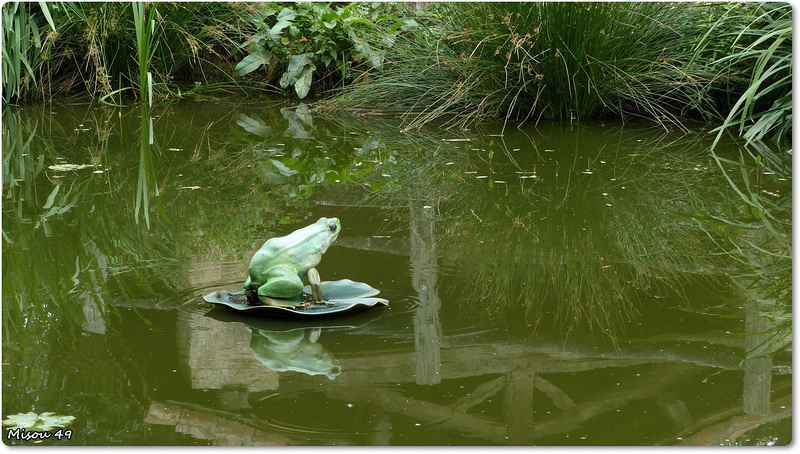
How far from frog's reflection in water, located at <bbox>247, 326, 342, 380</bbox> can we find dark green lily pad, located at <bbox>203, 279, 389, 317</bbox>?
8 centimetres

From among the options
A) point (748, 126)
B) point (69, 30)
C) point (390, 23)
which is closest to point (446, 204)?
point (748, 126)

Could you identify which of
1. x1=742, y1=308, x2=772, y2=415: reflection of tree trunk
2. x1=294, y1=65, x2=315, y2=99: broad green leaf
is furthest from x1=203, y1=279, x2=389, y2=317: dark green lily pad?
x1=294, y1=65, x2=315, y2=99: broad green leaf

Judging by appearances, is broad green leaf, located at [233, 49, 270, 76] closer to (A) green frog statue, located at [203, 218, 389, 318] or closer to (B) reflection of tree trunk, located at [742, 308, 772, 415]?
(A) green frog statue, located at [203, 218, 389, 318]

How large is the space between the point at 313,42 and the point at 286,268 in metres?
6.11

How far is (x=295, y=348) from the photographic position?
3188mm

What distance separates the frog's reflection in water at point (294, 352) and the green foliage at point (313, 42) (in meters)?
5.72

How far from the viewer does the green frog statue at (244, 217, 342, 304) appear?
341 centimetres

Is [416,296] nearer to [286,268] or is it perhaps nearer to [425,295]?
[425,295]

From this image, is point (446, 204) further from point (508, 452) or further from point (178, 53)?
point (178, 53)

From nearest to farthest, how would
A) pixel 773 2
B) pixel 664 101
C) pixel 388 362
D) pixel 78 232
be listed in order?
pixel 388 362 < pixel 78 232 < pixel 773 2 < pixel 664 101

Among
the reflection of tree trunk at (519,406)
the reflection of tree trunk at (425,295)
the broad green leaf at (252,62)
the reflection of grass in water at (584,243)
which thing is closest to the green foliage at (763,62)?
the reflection of grass in water at (584,243)

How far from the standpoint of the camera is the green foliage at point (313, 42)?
8.98 meters

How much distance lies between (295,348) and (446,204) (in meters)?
2.17

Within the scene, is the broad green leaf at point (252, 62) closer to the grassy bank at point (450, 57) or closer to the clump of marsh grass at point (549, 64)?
the grassy bank at point (450, 57)
